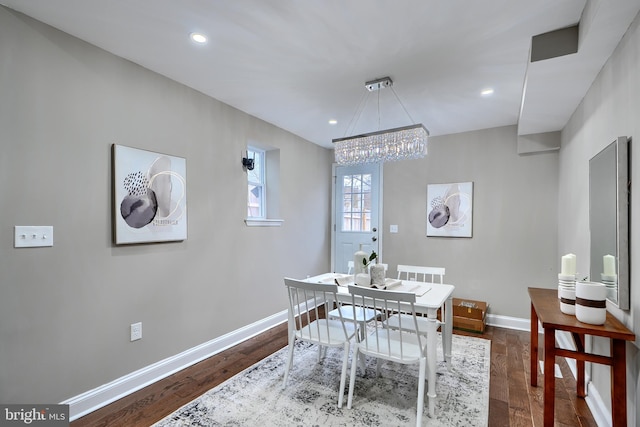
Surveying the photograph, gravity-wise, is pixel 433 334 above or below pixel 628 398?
above

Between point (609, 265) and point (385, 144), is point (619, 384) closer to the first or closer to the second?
point (609, 265)

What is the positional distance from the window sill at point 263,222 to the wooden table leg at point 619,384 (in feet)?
9.90

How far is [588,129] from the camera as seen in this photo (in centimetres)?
235

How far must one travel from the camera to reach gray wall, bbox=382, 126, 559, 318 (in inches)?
143

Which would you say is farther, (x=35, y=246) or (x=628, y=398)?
(x=35, y=246)

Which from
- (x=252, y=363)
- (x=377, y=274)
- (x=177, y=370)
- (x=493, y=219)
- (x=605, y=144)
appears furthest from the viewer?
(x=493, y=219)

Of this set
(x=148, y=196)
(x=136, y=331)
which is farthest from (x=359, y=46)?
(x=136, y=331)

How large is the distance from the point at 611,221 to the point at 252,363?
2804mm

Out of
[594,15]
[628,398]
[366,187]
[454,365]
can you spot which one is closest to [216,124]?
[366,187]

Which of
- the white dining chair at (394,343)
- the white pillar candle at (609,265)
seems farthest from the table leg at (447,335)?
the white pillar candle at (609,265)

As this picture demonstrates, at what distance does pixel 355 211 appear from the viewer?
4879 mm

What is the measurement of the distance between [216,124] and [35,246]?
5.75 ft

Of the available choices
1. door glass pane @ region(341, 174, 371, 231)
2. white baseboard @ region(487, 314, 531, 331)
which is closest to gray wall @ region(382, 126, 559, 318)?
white baseboard @ region(487, 314, 531, 331)

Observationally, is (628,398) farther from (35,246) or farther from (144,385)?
(35,246)
